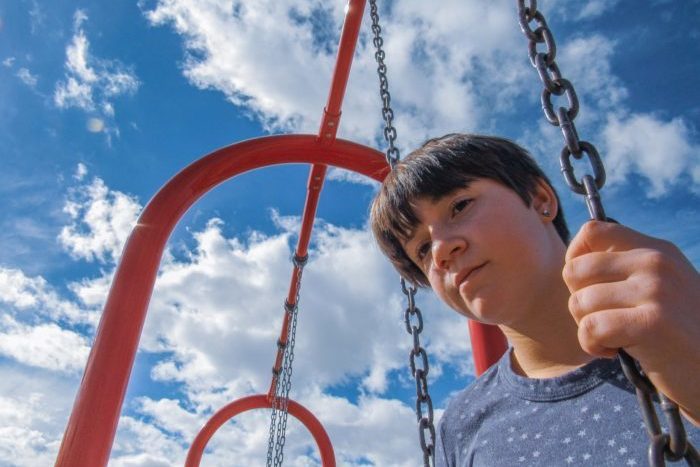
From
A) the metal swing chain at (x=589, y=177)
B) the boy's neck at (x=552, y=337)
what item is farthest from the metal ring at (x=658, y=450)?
the boy's neck at (x=552, y=337)

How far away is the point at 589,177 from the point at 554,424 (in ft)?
2.23

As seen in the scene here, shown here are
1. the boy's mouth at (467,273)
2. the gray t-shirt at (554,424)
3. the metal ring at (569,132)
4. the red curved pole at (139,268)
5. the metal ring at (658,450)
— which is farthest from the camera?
the red curved pole at (139,268)

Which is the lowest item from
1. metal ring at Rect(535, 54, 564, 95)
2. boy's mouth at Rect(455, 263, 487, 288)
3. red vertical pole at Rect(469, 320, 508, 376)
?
boy's mouth at Rect(455, 263, 487, 288)

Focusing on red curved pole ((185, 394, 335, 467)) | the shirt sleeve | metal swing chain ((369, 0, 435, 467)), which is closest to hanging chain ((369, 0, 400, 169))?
metal swing chain ((369, 0, 435, 467))

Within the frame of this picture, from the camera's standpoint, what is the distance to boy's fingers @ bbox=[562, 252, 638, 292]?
0.60 metres

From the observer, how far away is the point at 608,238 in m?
0.62

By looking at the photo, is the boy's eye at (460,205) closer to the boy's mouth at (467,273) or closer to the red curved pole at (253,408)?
the boy's mouth at (467,273)

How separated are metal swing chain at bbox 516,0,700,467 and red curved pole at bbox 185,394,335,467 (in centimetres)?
513

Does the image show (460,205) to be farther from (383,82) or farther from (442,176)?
(383,82)

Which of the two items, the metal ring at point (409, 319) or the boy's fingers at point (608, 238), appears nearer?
the boy's fingers at point (608, 238)

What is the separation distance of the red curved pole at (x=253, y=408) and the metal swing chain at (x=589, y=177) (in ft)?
16.8

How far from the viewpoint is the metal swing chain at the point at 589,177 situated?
512 millimetres

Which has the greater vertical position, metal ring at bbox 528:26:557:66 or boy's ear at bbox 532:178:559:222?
boy's ear at bbox 532:178:559:222

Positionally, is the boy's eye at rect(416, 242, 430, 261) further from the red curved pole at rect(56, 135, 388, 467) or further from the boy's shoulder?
the red curved pole at rect(56, 135, 388, 467)
